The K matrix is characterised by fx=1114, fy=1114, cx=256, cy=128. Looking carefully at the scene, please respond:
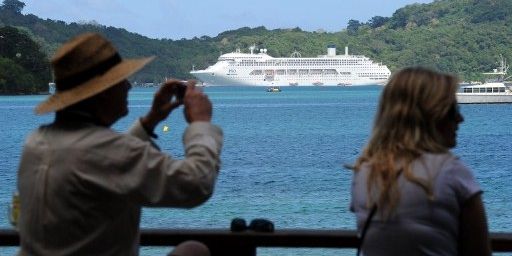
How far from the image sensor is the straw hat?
6.97 ft

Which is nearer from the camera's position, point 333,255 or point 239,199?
point 333,255

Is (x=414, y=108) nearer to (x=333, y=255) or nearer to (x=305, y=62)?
(x=333, y=255)

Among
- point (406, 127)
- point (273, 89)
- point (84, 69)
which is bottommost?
point (273, 89)

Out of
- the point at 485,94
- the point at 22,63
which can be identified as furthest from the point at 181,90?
the point at 22,63

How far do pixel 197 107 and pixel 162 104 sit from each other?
24 cm

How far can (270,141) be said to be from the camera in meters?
39.6

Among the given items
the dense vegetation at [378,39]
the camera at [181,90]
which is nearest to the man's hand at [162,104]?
the camera at [181,90]

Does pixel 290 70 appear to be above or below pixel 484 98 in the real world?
below

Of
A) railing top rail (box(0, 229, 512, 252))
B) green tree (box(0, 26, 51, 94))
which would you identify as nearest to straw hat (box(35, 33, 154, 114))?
railing top rail (box(0, 229, 512, 252))

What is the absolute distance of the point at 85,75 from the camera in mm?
2150

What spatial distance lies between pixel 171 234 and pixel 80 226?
88 centimetres

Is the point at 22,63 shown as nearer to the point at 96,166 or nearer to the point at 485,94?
the point at 485,94

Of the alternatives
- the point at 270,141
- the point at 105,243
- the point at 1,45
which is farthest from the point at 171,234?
the point at 1,45

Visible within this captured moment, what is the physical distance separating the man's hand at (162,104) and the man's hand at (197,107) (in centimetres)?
13
